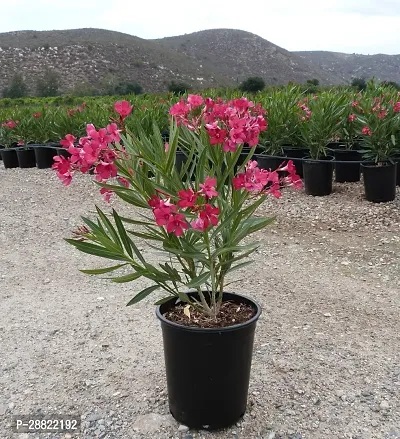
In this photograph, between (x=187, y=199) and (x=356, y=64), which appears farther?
(x=356, y=64)

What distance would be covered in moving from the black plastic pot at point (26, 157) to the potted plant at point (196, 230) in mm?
6348

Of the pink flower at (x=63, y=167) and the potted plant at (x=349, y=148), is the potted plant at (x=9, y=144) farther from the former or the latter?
the pink flower at (x=63, y=167)

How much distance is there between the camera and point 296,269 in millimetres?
3312

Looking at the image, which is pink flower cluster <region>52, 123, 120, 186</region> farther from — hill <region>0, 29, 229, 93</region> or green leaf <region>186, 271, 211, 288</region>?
hill <region>0, 29, 229, 93</region>

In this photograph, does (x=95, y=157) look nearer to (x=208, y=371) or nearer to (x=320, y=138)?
(x=208, y=371)

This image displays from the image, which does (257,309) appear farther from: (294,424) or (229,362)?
(294,424)

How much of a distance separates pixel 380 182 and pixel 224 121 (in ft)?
10.5

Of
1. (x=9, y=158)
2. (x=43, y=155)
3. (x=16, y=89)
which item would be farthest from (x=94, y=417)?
(x=16, y=89)

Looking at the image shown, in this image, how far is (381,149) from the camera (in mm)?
4555

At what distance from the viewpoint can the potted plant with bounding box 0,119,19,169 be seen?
787cm

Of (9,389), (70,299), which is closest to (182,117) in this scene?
(9,389)

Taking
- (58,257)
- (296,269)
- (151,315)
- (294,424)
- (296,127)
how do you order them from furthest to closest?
1. (296,127)
2. (58,257)
3. (296,269)
4. (151,315)
5. (294,424)

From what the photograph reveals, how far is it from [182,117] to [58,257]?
7.47 ft

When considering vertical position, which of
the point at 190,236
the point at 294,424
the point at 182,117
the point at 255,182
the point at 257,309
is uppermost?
the point at 182,117
